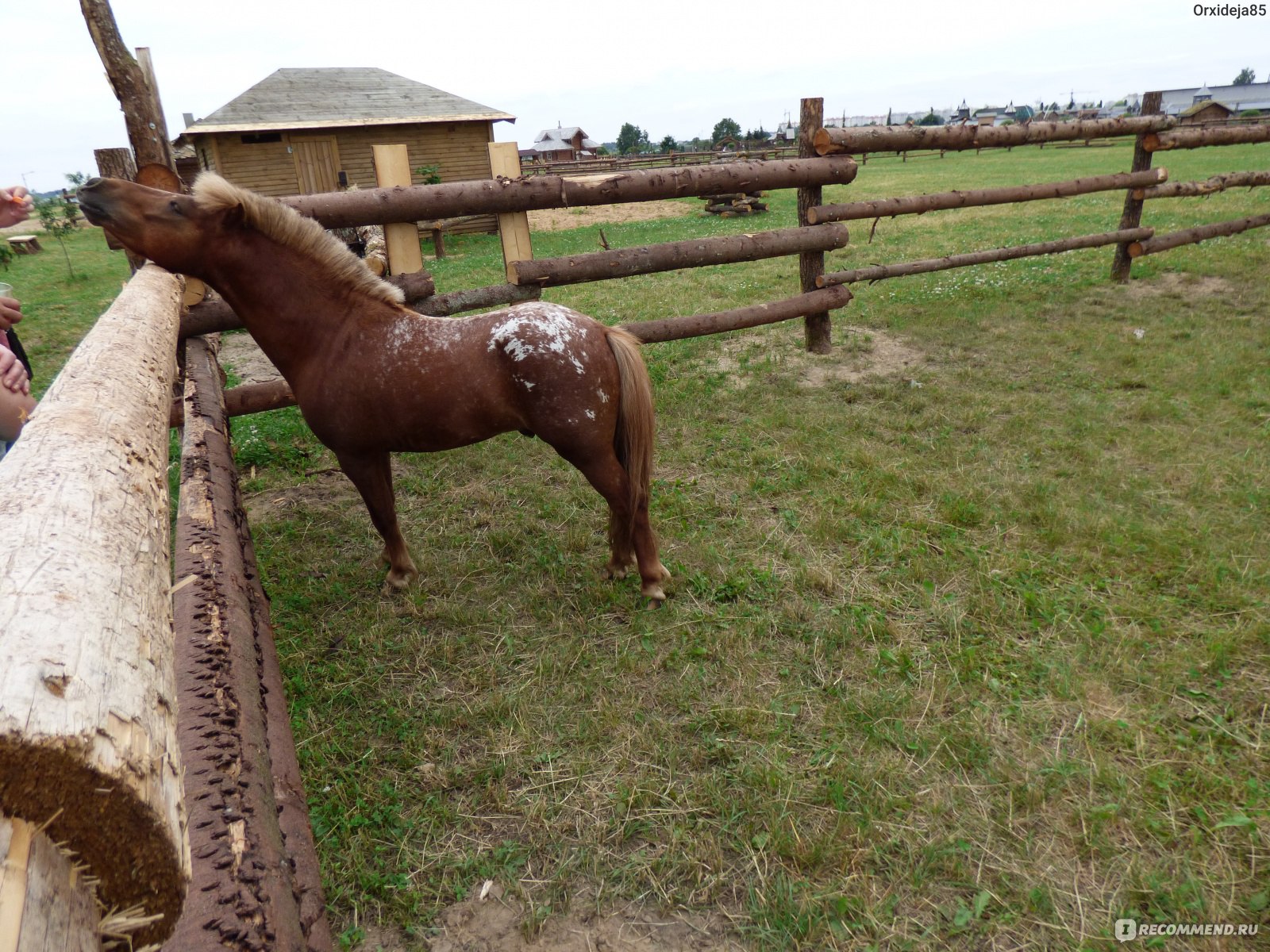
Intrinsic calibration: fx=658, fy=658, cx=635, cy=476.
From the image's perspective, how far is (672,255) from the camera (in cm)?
511

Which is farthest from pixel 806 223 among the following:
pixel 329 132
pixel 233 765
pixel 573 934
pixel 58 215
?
pixel 58 215

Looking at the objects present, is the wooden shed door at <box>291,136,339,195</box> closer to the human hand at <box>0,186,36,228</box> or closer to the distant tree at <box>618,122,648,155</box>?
the human hand at <box>0,186,36,228</box>

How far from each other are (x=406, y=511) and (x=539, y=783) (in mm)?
2414

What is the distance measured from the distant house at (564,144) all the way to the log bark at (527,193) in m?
46.9

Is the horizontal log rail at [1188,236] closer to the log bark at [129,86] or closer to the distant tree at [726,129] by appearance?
the log bark at [129,86]

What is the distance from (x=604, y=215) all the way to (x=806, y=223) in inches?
606

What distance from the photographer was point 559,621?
10.5ft

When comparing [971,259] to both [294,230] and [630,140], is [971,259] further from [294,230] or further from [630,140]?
[630,140]

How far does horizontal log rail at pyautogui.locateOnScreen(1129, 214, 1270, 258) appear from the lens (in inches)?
297

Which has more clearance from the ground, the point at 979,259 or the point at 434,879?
the point at 979,259

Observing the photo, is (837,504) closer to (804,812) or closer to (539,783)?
(804,812)

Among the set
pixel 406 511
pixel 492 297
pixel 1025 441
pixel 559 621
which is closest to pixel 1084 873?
pixel 559 621

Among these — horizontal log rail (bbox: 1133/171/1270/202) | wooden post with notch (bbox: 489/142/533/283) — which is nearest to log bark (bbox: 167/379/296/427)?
wooden post with notch (bbox: 489/142/533/283)

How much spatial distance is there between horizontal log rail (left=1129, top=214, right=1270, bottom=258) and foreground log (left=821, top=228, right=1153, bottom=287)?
0.37 ft
